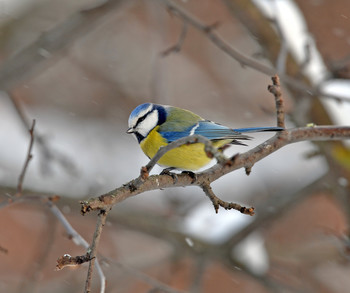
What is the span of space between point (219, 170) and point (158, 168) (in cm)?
225

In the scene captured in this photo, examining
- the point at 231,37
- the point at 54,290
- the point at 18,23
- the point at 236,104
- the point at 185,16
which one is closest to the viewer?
the point at 185,16

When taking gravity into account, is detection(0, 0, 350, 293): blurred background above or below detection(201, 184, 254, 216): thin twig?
above

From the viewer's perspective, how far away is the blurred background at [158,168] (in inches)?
122

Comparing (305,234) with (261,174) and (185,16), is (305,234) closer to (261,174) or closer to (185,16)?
(261,174)

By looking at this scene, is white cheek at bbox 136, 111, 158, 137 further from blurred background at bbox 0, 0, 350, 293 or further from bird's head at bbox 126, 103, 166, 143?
blurred background at bbox 0, 0, 350, 293

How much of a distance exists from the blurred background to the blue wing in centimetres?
56

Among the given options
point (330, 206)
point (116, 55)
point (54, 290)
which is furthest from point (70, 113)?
point (330, 206)

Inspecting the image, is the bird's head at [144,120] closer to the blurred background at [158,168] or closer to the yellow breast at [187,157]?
the yellow breast at [187,157]

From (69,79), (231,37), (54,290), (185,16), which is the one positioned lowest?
(54,290)

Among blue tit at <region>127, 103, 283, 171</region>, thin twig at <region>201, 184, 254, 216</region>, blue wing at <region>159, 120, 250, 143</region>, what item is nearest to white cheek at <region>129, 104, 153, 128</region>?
blue tit at <region>127, 103, 283, 171</region>

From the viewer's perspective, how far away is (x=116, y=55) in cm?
558

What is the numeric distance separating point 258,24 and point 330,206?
8.12 feet

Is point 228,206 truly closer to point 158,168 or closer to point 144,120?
point 144,120

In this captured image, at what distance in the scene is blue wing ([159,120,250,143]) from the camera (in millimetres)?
1922
